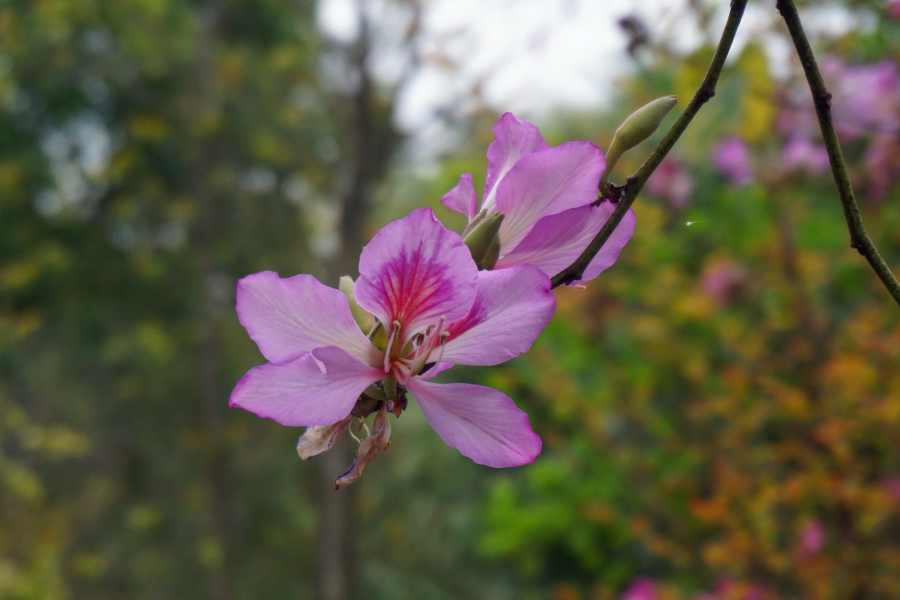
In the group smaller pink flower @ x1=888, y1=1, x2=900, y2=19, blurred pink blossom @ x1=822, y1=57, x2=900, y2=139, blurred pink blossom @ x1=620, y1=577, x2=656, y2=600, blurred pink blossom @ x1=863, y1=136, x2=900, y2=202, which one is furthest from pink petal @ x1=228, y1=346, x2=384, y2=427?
blurred pink blossom @ x1=620, y1=577, x2=656, y2=600

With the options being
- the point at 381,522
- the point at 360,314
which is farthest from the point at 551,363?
the point at 381,522

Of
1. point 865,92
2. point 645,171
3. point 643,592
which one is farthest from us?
point 643,592

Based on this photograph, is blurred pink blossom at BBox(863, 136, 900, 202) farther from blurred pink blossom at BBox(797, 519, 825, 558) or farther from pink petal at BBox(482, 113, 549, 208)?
pink petal at BBox(482, 113, 549, 208)

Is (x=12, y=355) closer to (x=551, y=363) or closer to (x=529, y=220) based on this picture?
(x=551, y=363)

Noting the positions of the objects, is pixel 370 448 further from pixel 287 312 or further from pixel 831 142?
pixel 831 142

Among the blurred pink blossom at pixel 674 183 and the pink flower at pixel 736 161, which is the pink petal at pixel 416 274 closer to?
the pink flower at pixel 736 161

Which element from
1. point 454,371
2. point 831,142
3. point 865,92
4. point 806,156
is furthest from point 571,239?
point 454,371
